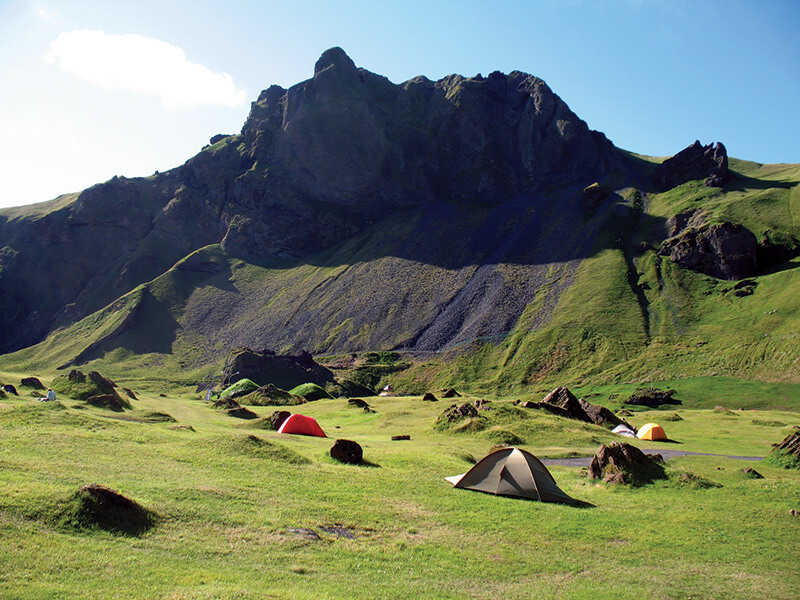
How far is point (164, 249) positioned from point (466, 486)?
7489 inches

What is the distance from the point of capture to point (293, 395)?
7750 centimetres

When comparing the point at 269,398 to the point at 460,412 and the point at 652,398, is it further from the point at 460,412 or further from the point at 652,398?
the point at 652,398

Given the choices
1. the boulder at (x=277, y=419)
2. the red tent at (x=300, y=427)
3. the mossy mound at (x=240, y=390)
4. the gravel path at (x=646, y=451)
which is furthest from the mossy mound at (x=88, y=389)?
the gravel path at (x=646, y=451)

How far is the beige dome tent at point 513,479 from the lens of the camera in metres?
23.5

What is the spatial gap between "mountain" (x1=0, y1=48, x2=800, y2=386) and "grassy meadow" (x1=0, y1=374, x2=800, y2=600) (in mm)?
66615

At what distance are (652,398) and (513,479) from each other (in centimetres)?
5655

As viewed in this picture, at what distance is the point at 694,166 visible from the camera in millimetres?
148750

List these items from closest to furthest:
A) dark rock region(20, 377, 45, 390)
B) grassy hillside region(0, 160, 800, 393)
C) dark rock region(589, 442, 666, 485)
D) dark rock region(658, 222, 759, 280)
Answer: dark rock region(589, 442, 666, 485) < dark rock region(20, 377, 45, 390) < grassy hillside region(0, 160, 800, 393) < dark rock region(658, 222, 759, 280)

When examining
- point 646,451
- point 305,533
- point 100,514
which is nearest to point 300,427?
point 305,533

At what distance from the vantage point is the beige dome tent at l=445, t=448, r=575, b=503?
2355 centimetres

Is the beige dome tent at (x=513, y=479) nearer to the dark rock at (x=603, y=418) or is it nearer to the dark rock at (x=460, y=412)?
the dark rock at (x=460, y=412)

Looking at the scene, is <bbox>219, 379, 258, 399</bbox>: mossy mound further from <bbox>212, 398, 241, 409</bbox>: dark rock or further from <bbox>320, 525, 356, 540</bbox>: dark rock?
<bbox>320, 525, 356, 540</bbox>: dark rock

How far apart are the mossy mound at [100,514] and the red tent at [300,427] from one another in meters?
26.1

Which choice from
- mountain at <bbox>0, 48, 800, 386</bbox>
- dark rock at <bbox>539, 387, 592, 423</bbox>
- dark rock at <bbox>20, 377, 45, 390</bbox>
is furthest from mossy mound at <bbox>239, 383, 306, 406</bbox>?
dark rock at <bbox>539, 387, 592, 423</bbox>
